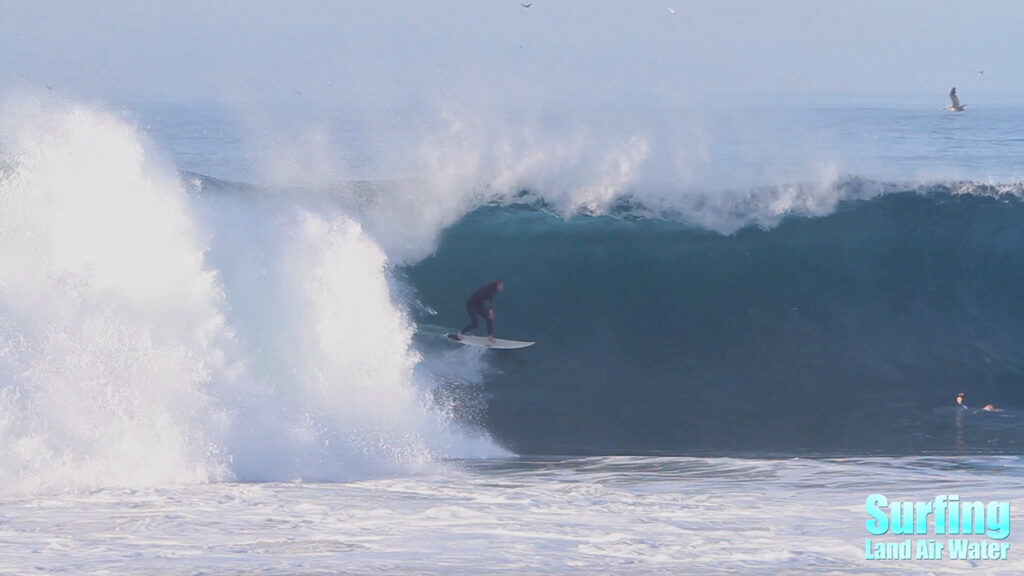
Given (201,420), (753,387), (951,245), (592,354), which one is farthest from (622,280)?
(201,420)

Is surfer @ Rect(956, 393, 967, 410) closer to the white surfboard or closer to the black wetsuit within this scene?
the white surfboard

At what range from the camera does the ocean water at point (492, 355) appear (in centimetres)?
661

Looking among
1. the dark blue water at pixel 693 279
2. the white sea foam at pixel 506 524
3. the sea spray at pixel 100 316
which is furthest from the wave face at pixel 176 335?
the dark blue water at pixel 693 279

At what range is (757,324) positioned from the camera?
12.7m

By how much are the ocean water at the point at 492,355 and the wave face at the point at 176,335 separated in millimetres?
29

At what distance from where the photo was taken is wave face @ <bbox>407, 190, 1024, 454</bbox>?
1033 cm

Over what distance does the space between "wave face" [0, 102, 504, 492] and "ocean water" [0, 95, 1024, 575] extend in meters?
0.03

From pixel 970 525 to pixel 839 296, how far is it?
6864 mm

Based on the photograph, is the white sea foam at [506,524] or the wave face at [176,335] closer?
the white sea foam at [506,524]

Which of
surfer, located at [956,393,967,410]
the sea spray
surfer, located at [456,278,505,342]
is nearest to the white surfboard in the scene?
surfer, located at [456,278,505,342]

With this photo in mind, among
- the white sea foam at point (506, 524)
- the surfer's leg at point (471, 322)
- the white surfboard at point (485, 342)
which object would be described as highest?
the surfer's leg at point (471, 322)

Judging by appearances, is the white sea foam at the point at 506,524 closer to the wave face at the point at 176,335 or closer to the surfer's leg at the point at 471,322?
the wave face at the point at 176,335

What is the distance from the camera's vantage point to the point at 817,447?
9727mm

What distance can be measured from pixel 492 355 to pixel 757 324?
318 cm
